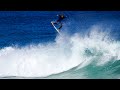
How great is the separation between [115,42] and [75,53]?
21.2 inches

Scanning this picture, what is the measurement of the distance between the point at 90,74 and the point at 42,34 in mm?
807

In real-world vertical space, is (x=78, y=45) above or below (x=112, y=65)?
above

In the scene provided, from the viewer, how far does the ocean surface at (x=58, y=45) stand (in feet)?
14.4

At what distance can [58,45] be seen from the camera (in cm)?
446

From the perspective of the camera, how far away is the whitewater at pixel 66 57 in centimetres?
443

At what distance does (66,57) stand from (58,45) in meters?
0.21

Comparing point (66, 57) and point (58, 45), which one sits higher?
point (58, 45)

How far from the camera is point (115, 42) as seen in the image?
4.45 m

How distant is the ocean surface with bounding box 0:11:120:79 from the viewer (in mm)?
4375

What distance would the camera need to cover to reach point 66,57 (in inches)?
179

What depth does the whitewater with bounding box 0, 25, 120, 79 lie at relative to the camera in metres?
4.43
